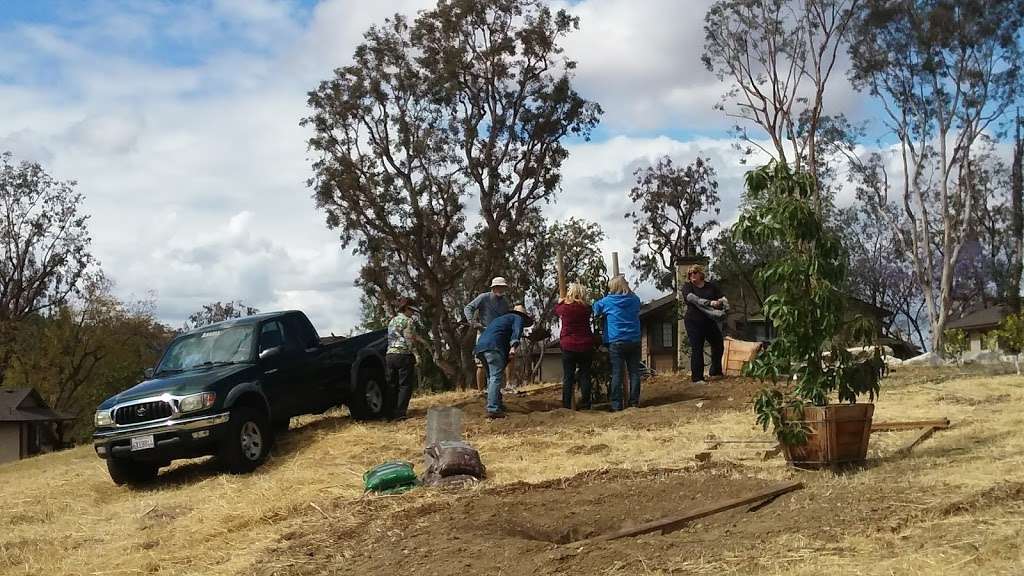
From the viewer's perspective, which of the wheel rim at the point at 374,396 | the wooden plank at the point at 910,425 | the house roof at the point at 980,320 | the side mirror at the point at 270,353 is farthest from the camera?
the house roof at the point at 980,320

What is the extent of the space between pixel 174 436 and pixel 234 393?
0.81 m

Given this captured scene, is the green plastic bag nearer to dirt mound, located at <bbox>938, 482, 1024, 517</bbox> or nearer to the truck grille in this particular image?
the truck grille

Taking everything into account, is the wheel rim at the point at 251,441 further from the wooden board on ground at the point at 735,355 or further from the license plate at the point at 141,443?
the wooden board on ground at the point at 735,355

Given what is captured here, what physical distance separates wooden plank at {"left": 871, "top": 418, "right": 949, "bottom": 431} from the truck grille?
7629 mm

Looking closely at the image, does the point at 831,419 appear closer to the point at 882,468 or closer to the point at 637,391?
the point at 882,468

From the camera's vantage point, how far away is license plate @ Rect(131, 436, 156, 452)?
36.7 ft

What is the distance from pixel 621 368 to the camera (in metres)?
13.1

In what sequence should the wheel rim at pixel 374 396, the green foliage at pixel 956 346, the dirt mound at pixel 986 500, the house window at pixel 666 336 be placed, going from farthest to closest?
1. the house window at pixel 666 336
2. the green foliage at pixel 956 346
3. the wheel rim at pixel 374 396
4. the dirt mound at pixel 986 500

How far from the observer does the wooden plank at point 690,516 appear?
6.66 metres

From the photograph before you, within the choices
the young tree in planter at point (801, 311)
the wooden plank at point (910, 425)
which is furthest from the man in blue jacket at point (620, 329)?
the young tree in planter at point (801, 311)

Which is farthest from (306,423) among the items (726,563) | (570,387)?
(726,563)

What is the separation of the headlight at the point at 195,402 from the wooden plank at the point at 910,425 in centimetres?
713

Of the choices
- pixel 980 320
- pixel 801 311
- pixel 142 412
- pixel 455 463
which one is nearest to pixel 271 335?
pixel 142 412

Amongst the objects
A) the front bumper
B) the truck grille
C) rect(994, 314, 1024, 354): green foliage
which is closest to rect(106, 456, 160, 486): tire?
the front bumper
